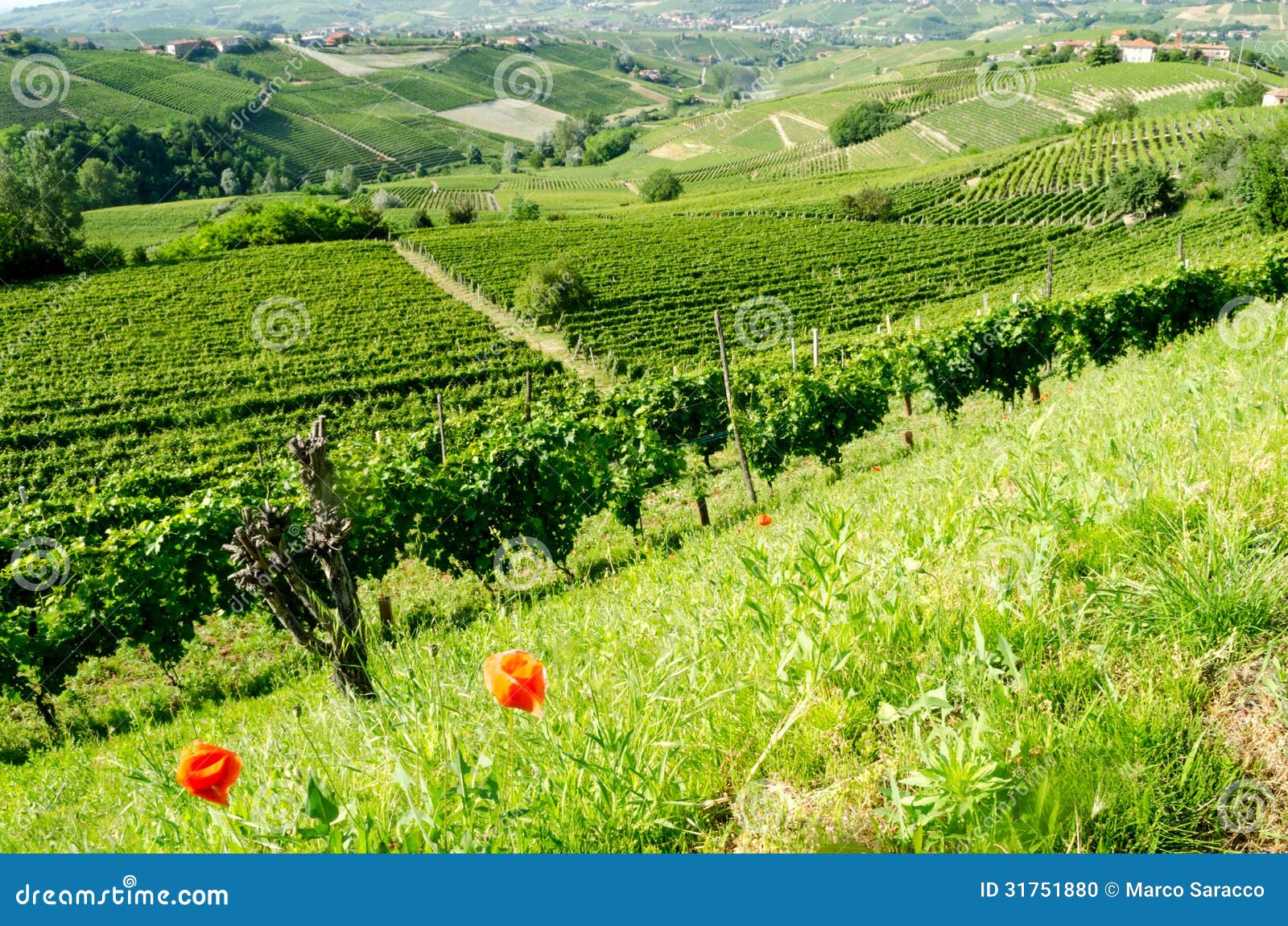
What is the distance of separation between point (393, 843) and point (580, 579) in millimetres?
7210

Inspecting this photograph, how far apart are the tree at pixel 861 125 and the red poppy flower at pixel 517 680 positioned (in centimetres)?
12664

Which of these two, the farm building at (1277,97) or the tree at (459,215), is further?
the farm building at (1277,97)

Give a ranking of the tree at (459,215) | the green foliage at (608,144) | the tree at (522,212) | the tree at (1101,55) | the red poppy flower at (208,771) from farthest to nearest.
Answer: the green foliage at (608,144)
the tree at (1101,55)
the tree at (522,212)
the tree at (459,215)
the red poppy flower at (208,771)

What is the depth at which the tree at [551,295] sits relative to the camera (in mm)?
36875

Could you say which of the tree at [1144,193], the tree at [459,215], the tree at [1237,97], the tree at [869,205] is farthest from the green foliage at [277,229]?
the tree at [1237,97]

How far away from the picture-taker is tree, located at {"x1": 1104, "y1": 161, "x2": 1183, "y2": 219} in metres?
56.9

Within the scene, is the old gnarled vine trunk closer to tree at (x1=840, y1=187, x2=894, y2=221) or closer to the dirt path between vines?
the dirt path between vines

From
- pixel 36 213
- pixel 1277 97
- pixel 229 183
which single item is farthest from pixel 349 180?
pixel 1277 97

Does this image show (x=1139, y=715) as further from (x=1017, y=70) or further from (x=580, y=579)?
(x=1017, y=70)

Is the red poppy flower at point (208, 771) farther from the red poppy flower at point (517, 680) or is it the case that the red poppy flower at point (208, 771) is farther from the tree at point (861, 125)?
the tree at point (861, 125)

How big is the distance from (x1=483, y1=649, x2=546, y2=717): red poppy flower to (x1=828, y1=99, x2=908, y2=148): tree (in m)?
127

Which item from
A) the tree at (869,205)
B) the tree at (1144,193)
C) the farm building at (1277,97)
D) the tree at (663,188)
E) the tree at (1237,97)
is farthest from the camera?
the tree at (663,188)

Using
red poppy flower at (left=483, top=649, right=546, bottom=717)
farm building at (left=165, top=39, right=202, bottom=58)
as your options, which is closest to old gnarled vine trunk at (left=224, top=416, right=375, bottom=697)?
red poppy flower at (left=483, top=649, right=546, bottom=717)

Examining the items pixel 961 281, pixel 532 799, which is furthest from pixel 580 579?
pixel 961 281
